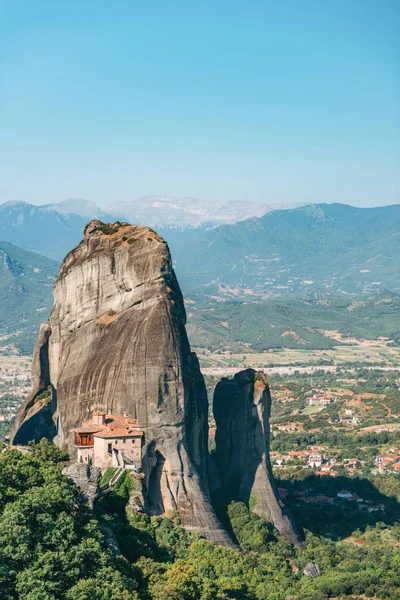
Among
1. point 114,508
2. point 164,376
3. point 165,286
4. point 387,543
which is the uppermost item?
point 165,286

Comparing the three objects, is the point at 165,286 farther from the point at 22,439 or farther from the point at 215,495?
the point at 22,439

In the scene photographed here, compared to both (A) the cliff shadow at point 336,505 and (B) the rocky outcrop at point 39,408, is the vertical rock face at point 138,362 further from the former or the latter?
(A) the cliff shadow at point 336,505

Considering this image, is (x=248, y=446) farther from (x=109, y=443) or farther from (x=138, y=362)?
(x=109, y=443)

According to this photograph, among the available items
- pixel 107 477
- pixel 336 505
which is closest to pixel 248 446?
pixel 336 505

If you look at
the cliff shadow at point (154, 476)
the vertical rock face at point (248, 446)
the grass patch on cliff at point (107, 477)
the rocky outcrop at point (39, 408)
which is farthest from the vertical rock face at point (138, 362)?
the vertical rock face at point (248, 446)

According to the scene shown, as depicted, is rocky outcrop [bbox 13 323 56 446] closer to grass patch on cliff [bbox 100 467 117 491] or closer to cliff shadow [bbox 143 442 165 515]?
cliff shadow [bbox 143 442 165 515]

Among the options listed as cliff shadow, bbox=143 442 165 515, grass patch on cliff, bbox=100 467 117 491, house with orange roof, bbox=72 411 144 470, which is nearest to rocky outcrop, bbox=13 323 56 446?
cliff shadow, bbox=143 442 165 515

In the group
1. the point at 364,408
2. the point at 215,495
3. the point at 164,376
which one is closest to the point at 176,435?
the point at 164,376
